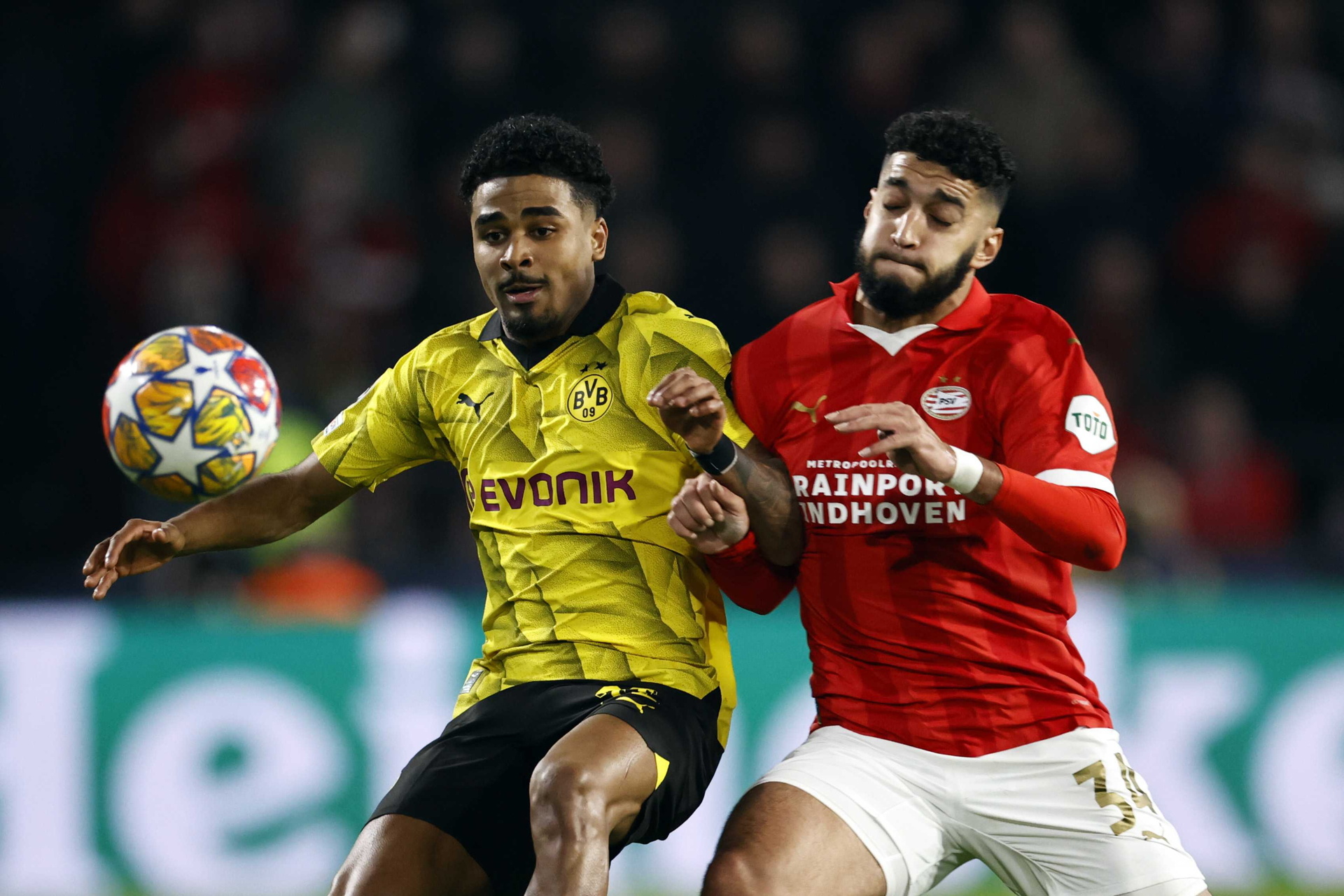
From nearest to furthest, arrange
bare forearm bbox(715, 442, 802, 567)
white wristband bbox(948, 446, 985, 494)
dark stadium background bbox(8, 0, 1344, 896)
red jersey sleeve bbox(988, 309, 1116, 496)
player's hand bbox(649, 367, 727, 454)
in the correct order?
1. white wristband bbox(948, 446, 985, 494)
2. player's hand bbox(649, 367, 727, 454)
3. red jersey sleeve bbox(988, 309, 1116, 496)
4. bare forearm bbox(715, 442, 802, 567)
5. dark stadium background bbox(8, 0, 1344, 896)

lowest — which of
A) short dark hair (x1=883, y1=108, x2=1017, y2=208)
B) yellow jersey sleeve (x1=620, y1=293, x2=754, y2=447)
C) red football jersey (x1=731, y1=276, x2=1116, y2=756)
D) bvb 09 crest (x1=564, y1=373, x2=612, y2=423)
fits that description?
red football jersey (x1=731, y1=276, x2=1116, y2=756)

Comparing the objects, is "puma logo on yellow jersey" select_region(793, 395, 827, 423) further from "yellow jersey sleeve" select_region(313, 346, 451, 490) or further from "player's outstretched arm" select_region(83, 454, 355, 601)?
"player's outstretched arm" select_region(83, 454, 355, 601)

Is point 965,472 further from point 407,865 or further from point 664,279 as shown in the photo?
point 664,279

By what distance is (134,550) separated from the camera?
174 inches

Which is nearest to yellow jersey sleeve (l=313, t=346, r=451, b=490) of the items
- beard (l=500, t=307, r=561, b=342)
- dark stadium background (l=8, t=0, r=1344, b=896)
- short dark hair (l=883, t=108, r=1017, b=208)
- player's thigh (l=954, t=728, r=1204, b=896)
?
beard (l=500, t=307, r=561, b=342)

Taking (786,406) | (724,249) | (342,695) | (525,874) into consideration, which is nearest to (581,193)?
(786,406)

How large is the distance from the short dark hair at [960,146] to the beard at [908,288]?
0.19 meters

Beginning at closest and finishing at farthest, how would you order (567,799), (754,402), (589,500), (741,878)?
(567,799) → (741,878) → (589,500) → (754,402)

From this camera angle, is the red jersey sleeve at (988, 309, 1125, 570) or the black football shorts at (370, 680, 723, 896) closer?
the red jersey sleeve at (988, 309, 1125, 570)

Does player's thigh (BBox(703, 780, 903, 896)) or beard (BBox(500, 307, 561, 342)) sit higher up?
beard (BBox(500, 307, 561, 342))

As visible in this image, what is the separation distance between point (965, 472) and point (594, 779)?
42.3 inches

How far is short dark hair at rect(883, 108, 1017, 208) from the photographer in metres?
4.21

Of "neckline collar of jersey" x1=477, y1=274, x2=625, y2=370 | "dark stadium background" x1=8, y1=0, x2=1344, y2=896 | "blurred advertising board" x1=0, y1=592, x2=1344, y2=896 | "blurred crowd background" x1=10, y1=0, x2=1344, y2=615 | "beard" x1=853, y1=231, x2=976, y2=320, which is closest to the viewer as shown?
"beard" x1=853, y1=231, x2=976, y2=320

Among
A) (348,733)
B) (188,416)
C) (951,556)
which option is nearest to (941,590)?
(951,556)
